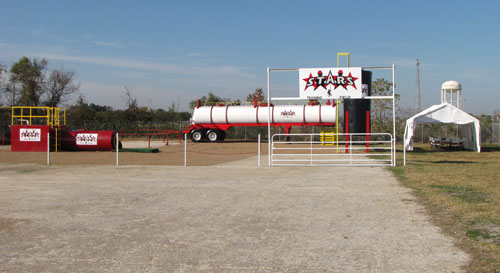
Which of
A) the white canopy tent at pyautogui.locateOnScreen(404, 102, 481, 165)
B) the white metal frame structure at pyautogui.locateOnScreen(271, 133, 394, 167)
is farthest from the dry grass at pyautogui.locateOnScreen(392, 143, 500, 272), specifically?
the white canopy tent at pyautogui.locateOnScreen(404, 102, 481, 165)

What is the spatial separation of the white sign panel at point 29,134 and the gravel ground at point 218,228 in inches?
608

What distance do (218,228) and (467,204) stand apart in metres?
4.66

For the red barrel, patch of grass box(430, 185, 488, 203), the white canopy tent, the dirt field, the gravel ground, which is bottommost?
the gravel ground

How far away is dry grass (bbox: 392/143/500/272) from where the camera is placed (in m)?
5.30

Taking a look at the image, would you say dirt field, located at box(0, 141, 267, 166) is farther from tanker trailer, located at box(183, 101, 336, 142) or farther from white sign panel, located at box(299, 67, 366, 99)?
tanker trailer, located at box(183, 101, 336, 142)

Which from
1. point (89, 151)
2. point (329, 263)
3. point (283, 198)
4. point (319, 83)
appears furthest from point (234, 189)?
point (89, 151)

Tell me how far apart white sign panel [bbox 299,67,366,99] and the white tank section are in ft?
58.2

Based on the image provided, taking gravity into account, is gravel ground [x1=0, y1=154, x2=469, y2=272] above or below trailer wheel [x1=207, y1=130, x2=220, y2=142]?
below

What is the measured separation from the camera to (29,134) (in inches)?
1041

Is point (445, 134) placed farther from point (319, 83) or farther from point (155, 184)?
point (155, 184)

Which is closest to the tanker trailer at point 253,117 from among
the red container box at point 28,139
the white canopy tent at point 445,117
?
the white canopy tent at point 445,117

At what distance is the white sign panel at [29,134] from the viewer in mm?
26312

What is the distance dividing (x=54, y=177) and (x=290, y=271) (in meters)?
10.6

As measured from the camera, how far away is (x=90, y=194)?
9.89 m
